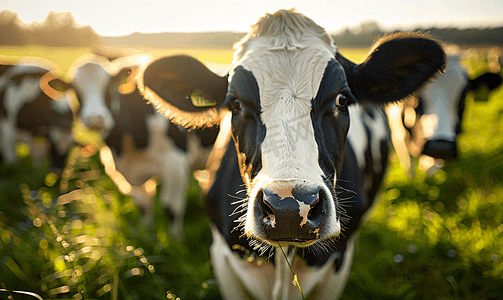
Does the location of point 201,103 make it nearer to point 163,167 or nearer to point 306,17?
point 306,17

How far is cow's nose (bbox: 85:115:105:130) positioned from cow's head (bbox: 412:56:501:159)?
4401 mm

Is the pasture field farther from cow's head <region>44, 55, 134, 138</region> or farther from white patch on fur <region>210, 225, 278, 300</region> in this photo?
cow's head <region>44, 55, 134, 138</region>

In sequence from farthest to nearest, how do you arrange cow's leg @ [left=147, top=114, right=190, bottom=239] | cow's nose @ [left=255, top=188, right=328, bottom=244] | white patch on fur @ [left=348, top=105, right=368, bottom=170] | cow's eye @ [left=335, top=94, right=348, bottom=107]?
cow's leg @ [left=147, top=114, right=190, bottom=239], white patch on fur @ [left=348, top=105, right=368, bottom=170], cow's eye @ [left=335, top=94, right=348, bottom=107], cow's nose @ [left=255, top=188, right=328, bottom=244]

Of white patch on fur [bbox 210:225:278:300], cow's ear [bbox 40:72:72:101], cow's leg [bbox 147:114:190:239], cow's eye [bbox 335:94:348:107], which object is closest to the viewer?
cow's eye [bbox 335:94:348:107]

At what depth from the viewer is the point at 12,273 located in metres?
2.35

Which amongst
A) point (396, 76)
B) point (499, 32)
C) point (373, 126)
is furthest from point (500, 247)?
point (499, 32)

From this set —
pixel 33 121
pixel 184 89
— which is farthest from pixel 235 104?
pixel 33 121

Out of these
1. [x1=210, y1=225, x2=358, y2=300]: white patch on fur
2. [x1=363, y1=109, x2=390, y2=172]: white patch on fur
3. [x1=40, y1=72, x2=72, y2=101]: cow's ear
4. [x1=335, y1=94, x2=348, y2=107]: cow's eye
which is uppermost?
[x1=335, y1=94, x2=348, y2=107]: cow's eye

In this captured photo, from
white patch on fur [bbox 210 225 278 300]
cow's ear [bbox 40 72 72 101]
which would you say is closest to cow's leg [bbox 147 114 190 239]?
cow's ear [bbox 40 72 72 101]

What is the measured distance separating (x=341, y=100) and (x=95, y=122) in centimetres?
363

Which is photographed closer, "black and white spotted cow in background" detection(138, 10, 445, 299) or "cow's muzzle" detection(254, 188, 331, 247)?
"cow's muzzle" detection(254, 188, 331, 247)

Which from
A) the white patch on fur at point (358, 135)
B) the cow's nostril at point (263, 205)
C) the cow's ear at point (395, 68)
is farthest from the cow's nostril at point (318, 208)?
the white patch on fur at point (358, 135)

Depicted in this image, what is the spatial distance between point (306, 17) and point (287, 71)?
0.54 m

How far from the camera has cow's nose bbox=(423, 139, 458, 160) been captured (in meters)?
4.03
